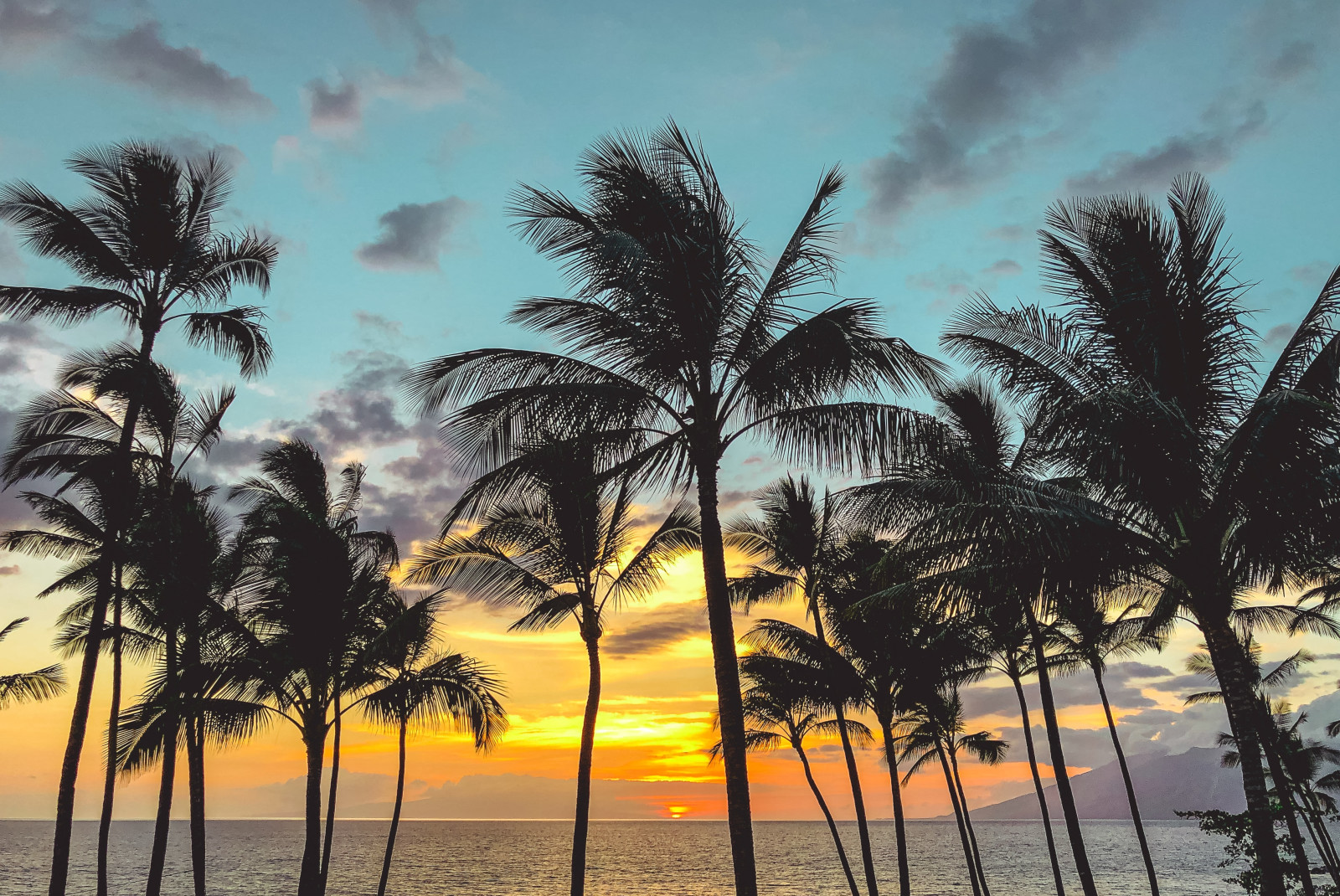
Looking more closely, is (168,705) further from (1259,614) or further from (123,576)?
(1259,614)

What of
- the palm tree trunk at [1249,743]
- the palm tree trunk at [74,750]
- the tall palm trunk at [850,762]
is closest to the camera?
the palm tree trunk at [1249,743]

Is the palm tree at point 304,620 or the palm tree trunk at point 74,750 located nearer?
the palm tree trunk at point 74,750

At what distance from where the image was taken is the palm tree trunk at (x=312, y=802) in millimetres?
16219

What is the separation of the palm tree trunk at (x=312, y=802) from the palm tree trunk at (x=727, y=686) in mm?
9990

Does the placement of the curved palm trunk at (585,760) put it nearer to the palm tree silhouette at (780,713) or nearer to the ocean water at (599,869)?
the palm tree silhouette at (780,713)

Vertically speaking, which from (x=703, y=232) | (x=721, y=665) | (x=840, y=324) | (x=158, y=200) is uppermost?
(x=158, y=200)

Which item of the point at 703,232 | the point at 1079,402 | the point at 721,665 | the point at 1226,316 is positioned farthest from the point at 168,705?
the point at 1226,316

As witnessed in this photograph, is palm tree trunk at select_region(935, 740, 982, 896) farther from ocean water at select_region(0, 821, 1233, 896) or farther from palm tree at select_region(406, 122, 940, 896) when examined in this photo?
ocean water at select_region(0, 821, 1233, 896)

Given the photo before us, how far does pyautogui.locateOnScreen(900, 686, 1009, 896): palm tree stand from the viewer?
23.2 m

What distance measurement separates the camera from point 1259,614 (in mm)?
23281

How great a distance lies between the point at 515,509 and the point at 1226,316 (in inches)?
483

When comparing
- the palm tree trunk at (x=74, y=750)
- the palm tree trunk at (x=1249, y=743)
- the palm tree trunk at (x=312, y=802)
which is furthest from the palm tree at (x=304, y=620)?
the palm tree trunk at (x=1249, y=743)

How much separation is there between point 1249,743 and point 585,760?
1032 centimetres

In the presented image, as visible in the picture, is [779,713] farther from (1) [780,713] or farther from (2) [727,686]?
(2) [727,686]
